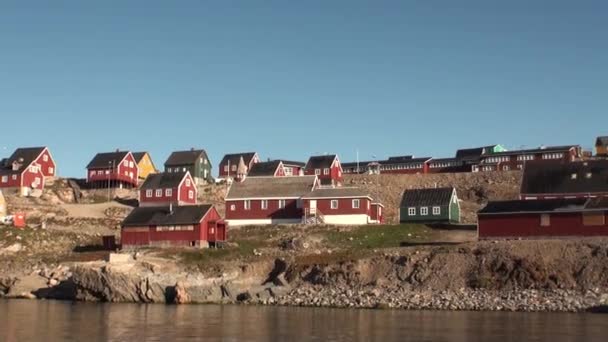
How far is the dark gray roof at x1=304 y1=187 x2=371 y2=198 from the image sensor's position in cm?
7481

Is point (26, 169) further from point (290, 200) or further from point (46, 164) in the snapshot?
point (290, 200)

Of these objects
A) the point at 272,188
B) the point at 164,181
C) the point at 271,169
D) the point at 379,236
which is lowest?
the point at 379,236

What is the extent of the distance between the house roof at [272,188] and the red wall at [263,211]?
0.65 m

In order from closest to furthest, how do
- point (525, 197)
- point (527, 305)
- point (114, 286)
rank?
point (527, 305) < point (114, 286) < point (525, 197)

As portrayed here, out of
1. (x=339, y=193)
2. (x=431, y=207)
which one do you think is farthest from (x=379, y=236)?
(x=339, y=193)

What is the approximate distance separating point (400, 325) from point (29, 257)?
133ft

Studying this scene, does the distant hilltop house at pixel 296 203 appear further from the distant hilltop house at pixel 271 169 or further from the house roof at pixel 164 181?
the distant hilltop house at pixel 271 169

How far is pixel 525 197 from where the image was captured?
73.0 metres

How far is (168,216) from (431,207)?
25.8 m

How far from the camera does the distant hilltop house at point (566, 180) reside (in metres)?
70.4

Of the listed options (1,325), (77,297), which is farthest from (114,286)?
(1,325)

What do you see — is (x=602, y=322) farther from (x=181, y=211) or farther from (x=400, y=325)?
(x=181, y=211)

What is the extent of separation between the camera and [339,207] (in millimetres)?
75000

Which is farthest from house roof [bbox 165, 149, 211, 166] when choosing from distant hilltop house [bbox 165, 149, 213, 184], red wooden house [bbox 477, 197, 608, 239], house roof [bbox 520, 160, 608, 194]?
red wooden house [bbox 477, 197, 608, 239]
